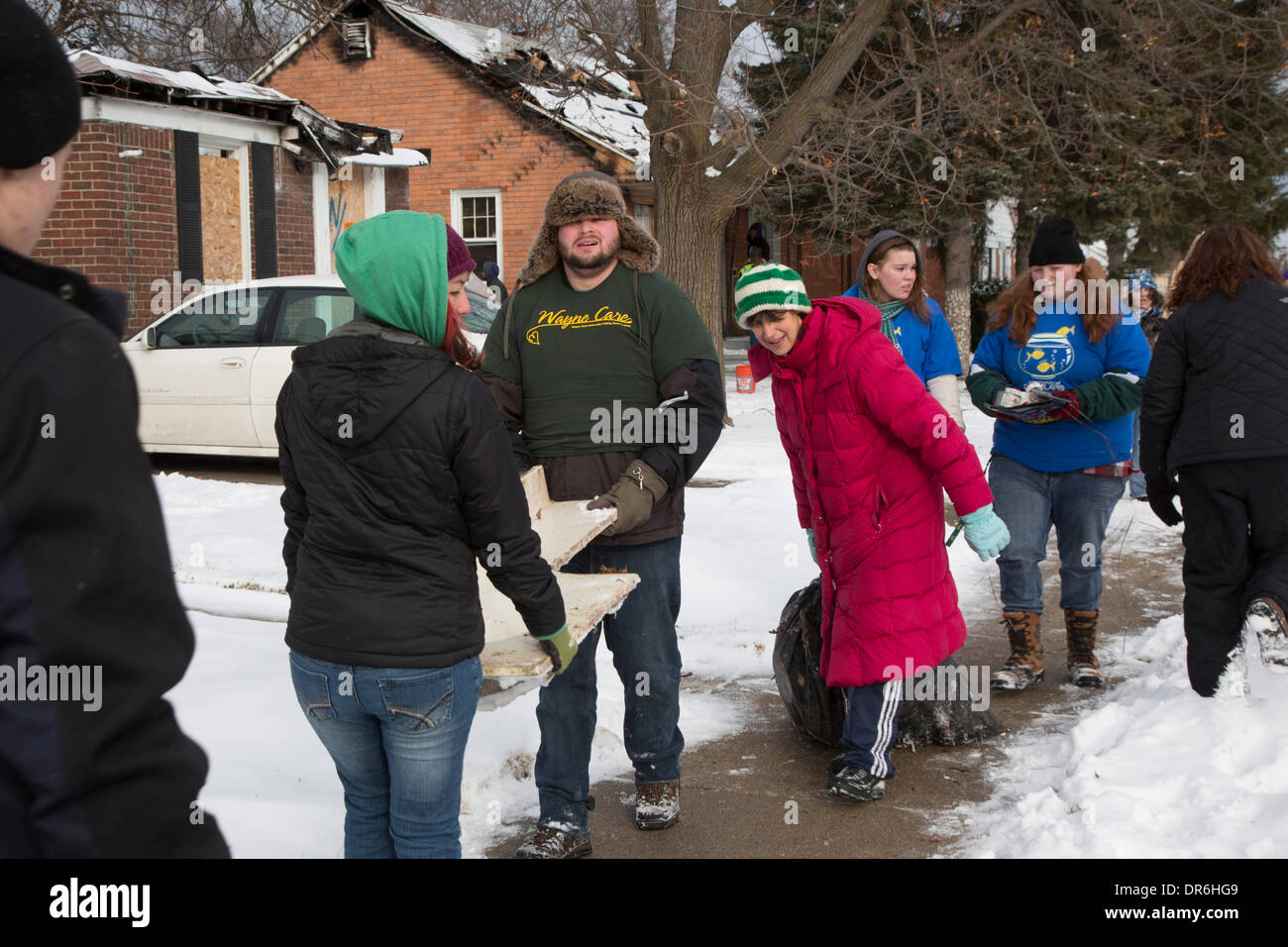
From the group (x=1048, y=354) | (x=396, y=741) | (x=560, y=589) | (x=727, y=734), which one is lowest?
(x=727, y=734)

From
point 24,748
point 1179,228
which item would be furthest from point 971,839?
point 1179,228

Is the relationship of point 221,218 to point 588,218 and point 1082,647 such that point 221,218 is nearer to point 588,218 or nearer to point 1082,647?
point 588,218

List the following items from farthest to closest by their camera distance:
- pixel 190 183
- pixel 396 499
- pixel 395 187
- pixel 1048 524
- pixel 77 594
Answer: pixel 395 187
pixel 190 183
pixel 1048 524
pixel 396 499
pixel 77 594

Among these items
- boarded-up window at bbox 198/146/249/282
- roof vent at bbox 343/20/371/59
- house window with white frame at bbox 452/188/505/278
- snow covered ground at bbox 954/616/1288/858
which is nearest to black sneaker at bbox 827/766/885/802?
snow covered ground at bbox 954/616/1288/858

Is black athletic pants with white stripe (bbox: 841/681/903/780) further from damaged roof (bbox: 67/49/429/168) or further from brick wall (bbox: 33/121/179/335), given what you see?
damaged roof (bbox: 67/49/429/168)

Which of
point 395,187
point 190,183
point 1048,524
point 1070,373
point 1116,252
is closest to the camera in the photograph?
point 1070,373

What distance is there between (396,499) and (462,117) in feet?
71.8

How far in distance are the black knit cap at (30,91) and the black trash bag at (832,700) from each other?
146 inches

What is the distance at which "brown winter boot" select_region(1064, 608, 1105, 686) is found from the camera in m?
5.48

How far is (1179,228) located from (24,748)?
23.9m

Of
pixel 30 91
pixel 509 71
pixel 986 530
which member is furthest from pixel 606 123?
pixel 30 91

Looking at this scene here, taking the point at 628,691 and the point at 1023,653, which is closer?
the point at 628,691

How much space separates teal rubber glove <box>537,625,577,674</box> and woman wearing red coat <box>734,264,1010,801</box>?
161 cm

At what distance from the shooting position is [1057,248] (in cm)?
547
